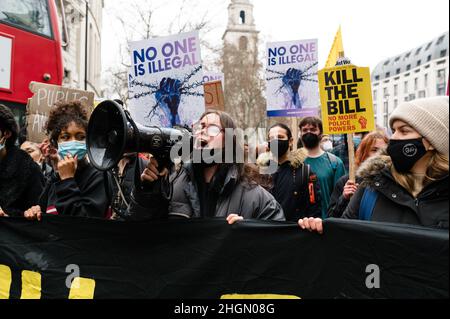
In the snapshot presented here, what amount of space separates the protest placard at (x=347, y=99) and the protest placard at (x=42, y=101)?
7.10ft

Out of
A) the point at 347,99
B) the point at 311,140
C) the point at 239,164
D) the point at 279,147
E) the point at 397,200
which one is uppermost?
the point at 347,99

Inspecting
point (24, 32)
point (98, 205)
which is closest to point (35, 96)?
point (24, 32)

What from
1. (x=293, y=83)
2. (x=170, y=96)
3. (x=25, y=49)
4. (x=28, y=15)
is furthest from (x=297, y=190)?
(x=28, y=15)

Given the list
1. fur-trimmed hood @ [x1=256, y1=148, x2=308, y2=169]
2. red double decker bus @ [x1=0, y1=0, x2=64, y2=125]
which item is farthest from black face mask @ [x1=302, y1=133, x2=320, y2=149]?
red double decker bus @ [x1=0, y1=0, x2=64, y2=125]

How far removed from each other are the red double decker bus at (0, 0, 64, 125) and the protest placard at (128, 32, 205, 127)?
1.91m

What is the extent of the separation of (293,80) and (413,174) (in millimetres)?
3586

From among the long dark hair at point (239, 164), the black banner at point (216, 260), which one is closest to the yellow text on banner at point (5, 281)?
the black banner at point (216, 260)

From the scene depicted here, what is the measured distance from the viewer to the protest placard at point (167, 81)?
432cm

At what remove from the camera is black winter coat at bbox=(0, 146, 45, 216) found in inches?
131

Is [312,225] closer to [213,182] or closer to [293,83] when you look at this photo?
[213,182]

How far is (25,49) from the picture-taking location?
5859mm

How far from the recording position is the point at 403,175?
2.25 m

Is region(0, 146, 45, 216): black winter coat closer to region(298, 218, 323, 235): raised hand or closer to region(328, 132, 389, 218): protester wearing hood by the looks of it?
region(298, 218, 323, 235): raised hand

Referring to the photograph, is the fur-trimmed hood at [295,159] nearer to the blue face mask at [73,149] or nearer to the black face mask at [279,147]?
the black face mask at [279,147]
